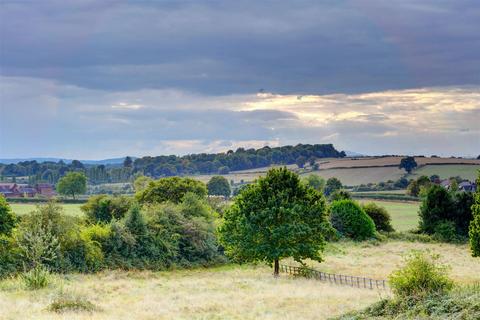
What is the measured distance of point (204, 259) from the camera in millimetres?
64750

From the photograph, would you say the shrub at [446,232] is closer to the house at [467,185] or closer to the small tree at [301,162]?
the house at [467,185]

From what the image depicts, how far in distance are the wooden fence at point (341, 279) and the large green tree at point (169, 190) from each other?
3156cm

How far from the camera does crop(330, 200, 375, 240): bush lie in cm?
8200

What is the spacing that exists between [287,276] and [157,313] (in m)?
23.0

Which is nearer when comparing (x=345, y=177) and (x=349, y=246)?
(x=349, y=246)

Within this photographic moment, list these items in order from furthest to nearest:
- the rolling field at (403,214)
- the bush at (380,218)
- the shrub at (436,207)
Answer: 1. the rolling field at (403,214)
2. the bush at (380,218)
3. the shrub at (436,207)

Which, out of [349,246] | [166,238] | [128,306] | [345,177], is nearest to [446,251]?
[349,246]

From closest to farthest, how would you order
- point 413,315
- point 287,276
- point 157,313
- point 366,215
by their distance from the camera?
point 413,315
point 157,313
point 287,276
point 366,215

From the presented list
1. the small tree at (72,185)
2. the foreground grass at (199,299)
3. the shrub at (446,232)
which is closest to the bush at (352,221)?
the shrub at (446,232)

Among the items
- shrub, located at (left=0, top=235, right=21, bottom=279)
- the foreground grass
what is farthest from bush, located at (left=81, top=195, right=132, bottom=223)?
the foreground grass

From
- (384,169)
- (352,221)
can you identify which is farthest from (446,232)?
(384,169)

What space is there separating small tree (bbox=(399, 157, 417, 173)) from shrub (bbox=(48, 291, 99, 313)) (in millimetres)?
133752

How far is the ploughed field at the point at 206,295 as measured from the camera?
29.2m

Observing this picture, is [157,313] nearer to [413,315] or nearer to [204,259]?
[413,315]
